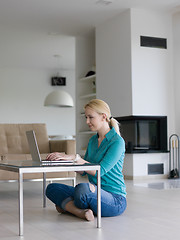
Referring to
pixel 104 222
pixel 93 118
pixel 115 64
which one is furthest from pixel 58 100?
pixel 104 222

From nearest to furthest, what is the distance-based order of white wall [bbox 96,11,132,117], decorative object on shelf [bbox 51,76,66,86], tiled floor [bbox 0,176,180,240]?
1. tiled floor [bbox 0,176,180,240]
2. white wall [bbox 96,11,132,117]
3. decorative object on shelf [bbox 51,76,66,86]

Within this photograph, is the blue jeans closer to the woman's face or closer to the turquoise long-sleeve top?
the turquoise long-sleeve top

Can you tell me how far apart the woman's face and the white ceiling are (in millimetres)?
3931

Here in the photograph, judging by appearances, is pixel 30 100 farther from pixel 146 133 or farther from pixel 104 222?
pixel 104 222

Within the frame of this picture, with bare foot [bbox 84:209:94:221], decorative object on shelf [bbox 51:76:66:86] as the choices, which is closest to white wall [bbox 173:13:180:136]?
bare foot [bbox 84:209:94:221]

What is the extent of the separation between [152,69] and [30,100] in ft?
18.7

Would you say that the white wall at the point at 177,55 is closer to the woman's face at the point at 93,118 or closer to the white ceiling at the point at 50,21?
the white ceiling at the point at 50,21

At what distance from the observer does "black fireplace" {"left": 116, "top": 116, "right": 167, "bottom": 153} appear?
6922 millimetres

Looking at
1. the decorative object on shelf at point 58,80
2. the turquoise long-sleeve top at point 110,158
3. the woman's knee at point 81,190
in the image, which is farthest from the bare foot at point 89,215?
the decorative object on shelf at point 58,80

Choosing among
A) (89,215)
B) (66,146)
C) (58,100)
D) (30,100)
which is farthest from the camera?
(30,100)

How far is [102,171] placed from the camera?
281cm

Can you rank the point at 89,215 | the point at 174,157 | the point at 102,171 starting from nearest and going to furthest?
1. the point at 102,171
2. the point at 89,215
3. the point at 174,157

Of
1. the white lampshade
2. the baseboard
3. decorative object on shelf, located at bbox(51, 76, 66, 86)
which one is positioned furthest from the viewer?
decorative object on shelf, located at bbox(51, 76, 66, 86)

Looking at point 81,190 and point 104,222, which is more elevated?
point 81,190
